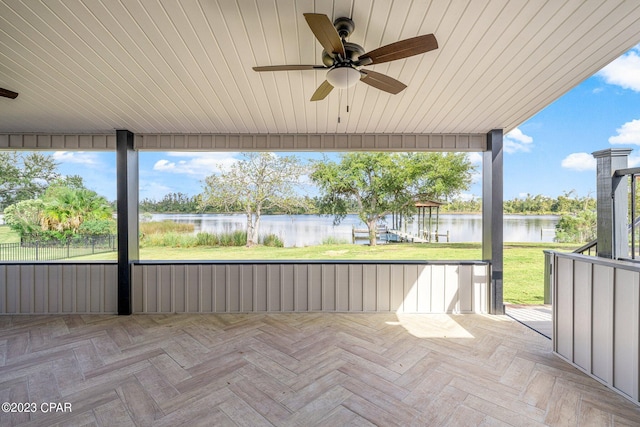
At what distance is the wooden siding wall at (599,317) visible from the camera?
6.27ft

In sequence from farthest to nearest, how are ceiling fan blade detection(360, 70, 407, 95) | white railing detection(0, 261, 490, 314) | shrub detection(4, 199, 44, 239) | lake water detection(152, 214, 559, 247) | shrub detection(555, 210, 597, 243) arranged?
1. shrub detection(555, 210, 597, 243)
2. lake water detection(152, 214, 559, 247)
3. shrub detection(4, 199, 44, 239)
4. white railing detection(0, 261, 490, 314)
5. ceiling fan blade detection(360, 70, 407, 95)

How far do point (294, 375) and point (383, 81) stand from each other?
249 cm

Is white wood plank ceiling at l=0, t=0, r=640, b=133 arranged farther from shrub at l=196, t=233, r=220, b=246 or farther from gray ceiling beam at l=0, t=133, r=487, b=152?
shrub at l=196, t=233, r=220, b=246

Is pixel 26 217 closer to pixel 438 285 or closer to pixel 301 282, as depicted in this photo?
pixel 301 282

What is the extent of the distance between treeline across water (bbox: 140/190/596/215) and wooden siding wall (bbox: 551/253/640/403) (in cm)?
222

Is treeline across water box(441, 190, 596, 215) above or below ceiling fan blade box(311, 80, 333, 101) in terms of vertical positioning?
below

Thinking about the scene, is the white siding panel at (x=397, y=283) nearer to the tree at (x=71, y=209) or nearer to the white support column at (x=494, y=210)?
the white support column at (x=494, y=210)

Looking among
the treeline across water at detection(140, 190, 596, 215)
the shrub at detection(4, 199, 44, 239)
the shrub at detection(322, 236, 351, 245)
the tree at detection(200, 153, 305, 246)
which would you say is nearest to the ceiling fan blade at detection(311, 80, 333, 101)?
the tree at detection(200, 153, 305, 246)

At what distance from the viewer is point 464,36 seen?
5.51 ft

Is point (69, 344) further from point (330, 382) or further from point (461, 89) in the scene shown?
point (461, 89)

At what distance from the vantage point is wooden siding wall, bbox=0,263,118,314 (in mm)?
3604

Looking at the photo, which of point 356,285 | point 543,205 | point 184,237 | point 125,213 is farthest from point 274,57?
point 543,205

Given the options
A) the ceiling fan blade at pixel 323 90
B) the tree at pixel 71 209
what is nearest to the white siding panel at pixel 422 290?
the ceiling fan blade at pixel 323 90

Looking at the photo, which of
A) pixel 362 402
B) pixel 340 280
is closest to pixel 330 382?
pixel 362 402
